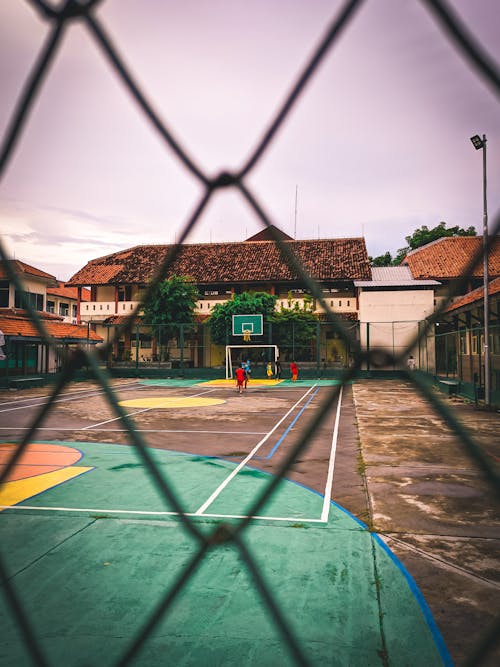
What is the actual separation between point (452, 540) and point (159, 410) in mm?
10295

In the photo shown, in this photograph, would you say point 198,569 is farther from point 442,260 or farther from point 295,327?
point 442,260

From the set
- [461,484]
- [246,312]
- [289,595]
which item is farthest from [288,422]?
[246,312]

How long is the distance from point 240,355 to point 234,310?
99.2 inches

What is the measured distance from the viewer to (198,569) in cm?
377

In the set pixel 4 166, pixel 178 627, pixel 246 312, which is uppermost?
pixel 246 312

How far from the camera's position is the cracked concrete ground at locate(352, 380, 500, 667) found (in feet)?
10.0

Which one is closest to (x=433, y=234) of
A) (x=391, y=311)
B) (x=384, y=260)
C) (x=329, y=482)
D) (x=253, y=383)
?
(x=384, y=260)

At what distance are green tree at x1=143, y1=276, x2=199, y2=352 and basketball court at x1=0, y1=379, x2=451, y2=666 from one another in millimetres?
21011

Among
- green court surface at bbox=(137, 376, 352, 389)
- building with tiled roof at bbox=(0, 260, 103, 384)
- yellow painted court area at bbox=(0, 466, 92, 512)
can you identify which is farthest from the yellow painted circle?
yellow painted court area at bbox=(0, 466, 92, 512)

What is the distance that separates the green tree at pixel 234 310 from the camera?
27141mm

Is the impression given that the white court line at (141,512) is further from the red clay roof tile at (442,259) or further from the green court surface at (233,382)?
the red clay roof tile at (442,259)

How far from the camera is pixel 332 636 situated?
2898 mm

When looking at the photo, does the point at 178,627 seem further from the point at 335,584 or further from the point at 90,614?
the point at 335,584

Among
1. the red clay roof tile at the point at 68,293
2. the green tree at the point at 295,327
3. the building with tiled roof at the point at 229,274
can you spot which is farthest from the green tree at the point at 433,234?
the red clay roof tile at the point at 68,293
